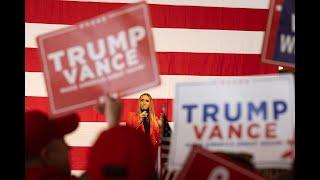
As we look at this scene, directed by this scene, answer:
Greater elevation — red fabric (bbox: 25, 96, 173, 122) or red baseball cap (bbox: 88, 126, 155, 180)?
red fabric (bbox: 25, 96, 173, 122)

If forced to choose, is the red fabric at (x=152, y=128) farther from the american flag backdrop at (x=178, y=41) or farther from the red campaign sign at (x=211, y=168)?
the red campaign sign at (x=211, y=168)

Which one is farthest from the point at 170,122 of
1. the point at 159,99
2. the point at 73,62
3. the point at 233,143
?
the point at 73,62

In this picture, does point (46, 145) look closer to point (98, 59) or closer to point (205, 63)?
point (98, 59)

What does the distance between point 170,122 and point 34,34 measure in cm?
41

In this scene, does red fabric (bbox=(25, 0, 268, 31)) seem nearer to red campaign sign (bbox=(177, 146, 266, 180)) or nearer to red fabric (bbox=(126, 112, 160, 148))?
red fabric (bbox=(126, 112, 160, 148))

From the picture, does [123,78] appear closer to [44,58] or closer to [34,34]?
[44,58]

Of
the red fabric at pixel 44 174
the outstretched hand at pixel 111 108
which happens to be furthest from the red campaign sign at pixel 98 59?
the red fabric at pixel 44 174

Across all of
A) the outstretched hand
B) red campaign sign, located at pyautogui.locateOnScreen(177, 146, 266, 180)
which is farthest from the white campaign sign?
the outstretched hand

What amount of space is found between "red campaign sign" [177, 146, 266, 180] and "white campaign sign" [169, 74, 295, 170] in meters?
0.02

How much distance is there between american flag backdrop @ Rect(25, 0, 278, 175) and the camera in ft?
3.68

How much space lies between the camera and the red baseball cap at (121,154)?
833 millimetres

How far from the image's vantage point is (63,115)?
3.05 ft

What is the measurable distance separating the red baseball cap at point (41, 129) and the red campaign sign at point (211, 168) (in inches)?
10.9

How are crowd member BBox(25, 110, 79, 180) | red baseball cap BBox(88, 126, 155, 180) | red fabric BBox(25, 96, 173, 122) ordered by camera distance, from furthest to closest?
1. red fabric BBox(25, 96, 173, 122)
2. crowd member BBox(25, 110, 79, 180)
3. red baseball cap BBox(88, 126, 155, 180)
